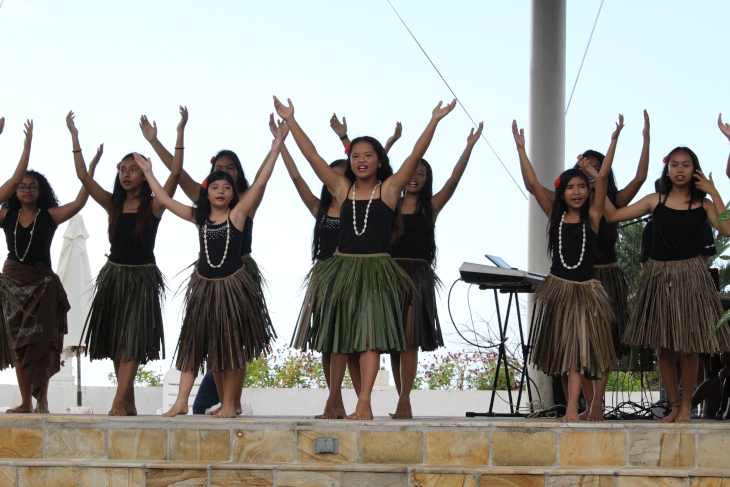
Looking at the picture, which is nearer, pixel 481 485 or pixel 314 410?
pixel 481 485

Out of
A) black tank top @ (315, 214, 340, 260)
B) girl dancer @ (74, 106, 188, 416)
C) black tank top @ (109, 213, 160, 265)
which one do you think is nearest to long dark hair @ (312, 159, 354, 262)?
black tank top @ (315, 214, 340, 260)

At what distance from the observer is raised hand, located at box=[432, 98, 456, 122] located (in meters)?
4.19

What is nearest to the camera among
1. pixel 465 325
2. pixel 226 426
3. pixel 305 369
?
pixel 226 426

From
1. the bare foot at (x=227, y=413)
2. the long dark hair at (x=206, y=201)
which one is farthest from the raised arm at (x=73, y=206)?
the bare foot at (x=227, y=413)

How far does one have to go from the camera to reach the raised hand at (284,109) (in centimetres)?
433

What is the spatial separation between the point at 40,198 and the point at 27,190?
3.8 inches

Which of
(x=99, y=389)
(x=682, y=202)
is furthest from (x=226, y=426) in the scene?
(x=99, y=389)

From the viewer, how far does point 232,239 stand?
4348mm

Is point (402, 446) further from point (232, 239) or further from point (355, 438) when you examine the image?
point (232, 239)

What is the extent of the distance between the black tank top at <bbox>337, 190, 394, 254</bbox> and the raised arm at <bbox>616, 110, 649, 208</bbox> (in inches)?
55.6

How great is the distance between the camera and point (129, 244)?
4.69 metres

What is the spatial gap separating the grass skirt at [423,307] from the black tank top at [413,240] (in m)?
0.03

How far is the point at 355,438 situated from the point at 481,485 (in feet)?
1.81

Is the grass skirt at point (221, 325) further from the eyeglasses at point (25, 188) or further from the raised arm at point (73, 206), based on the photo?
the eyeglasses at point (25, 188)
